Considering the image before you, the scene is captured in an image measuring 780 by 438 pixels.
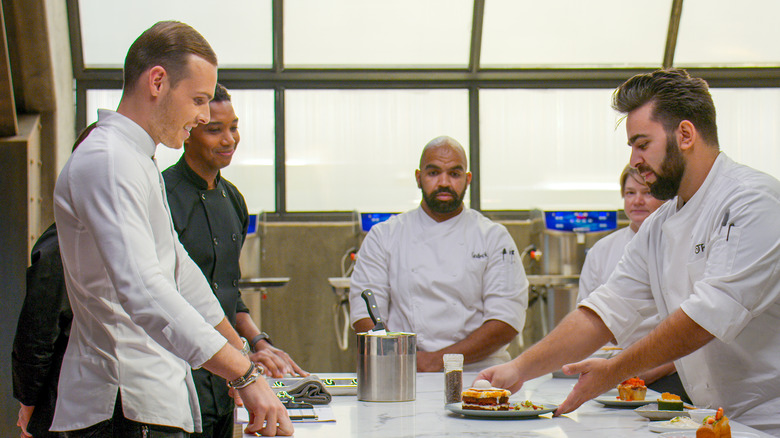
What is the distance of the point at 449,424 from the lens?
146 centimetres

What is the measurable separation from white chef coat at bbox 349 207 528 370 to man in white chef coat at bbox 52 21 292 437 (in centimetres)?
157

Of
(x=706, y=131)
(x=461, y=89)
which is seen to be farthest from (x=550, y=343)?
(x=461, y=89)

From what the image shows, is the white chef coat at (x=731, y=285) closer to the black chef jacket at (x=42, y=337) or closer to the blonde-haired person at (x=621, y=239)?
the black chef jacket at (x=42, y=337)

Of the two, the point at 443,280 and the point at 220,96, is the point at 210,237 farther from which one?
the point at 443,280

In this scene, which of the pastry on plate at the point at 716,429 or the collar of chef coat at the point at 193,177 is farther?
the collar of chef coat at the point at 193,177

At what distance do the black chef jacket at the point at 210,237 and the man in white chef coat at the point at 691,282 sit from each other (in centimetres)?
74

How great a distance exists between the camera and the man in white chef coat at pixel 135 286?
1.15 metres

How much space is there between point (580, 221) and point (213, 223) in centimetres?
295

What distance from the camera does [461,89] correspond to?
16.9 feet

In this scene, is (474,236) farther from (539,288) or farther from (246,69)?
(246,69)

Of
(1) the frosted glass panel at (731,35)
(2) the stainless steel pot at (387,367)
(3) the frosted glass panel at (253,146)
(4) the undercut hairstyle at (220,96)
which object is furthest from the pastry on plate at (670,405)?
(1) the frosted glass panel at (731,35)

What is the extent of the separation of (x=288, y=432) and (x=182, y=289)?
411 mm

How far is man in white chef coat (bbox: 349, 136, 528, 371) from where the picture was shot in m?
2.81

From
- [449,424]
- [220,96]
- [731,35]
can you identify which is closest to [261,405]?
[449,424]
